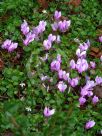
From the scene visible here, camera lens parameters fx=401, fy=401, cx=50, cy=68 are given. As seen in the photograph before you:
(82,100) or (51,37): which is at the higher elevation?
(51,37)

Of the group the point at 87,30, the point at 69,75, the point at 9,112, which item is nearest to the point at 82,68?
the point at 69,75

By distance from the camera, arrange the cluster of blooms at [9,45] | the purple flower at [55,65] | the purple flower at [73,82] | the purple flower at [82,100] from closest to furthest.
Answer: the purple flower at [82,100], the purple flower at [73,82], the purple flower at [55,65], the cluster of blooms at [9,45]

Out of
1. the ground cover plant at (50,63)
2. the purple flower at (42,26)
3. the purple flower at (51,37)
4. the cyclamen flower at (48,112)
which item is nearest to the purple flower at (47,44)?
the ground cover plant at (50,63)

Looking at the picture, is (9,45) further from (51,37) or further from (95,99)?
(95,99)

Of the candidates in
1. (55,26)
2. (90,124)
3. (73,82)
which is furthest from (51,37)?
(90,124)

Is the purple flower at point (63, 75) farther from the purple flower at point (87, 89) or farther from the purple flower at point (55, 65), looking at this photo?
the purple flower at point (87, 89)

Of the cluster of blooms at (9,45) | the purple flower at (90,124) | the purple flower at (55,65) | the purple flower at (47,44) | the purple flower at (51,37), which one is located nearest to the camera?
the purple flower at (90,124)

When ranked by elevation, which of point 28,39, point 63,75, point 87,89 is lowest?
point 87,89

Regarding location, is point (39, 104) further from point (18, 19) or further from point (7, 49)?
point (18, 19)
